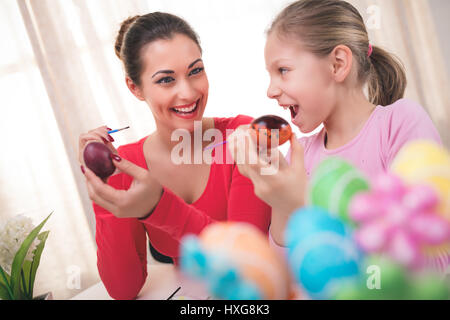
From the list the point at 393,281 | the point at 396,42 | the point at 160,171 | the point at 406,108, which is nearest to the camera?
A: the point at 393,281

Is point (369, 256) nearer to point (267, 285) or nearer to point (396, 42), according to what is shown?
point (267, 285)

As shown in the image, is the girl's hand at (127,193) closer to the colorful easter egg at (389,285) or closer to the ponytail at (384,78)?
the colorful easter egg at (389,285)

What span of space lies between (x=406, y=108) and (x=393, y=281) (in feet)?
1.23

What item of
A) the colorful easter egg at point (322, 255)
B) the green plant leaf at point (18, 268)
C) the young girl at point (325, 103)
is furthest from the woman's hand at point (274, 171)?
the green plant leaf at point (18, 268)

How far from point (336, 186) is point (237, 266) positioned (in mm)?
133

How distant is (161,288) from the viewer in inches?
26.8

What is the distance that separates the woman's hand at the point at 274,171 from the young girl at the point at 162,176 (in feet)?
0.31

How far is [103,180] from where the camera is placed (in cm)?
55

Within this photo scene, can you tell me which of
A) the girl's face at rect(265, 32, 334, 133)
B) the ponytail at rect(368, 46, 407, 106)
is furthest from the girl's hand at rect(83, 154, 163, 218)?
the ponytail at rect(368, 46, 407, 106)

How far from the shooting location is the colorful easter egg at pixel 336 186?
360 millimetres

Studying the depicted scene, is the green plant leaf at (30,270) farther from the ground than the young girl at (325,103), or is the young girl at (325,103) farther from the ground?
the young girl at (325,103)

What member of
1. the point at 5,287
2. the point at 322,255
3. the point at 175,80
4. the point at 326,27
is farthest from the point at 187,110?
the point at 5,287

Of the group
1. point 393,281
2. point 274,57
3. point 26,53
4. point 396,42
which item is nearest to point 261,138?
point 274,57

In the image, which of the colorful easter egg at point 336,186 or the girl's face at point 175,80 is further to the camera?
the girl's face at point 175,80
